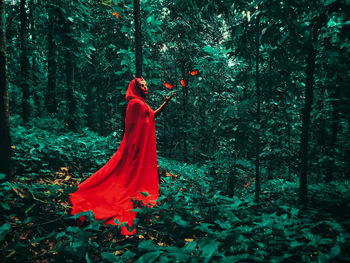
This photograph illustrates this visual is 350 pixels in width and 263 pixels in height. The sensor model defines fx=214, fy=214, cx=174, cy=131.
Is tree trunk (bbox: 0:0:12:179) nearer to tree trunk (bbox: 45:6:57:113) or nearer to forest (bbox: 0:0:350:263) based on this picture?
forest (bbox: 0:0:350:263)

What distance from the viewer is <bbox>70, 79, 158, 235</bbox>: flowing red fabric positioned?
424cm

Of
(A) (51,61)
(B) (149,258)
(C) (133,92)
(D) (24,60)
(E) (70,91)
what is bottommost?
(B) (149,258)

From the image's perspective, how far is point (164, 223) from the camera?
124 inches

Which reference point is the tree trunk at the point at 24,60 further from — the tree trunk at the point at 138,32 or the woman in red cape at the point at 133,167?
the woman in red cape at the point at 133,167

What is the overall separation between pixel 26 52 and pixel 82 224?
8.14 metres

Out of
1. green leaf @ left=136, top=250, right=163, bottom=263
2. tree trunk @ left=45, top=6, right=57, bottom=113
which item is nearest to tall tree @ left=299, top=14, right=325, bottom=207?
green leaf @ left=136, top=250, right=163, bottom=263

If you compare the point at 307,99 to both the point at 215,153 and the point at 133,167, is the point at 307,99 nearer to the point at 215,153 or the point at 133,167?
the point at 133,167

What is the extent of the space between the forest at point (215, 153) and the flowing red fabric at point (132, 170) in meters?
0.46

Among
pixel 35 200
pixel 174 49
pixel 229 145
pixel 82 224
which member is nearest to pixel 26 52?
pixel 174 49

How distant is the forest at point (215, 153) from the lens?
7.48 ft

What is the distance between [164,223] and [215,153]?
4725 millimetres

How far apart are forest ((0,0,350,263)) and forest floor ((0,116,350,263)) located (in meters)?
0.02

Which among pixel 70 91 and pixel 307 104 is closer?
pixel 307 104

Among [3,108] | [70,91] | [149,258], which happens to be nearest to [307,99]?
[149,258]
